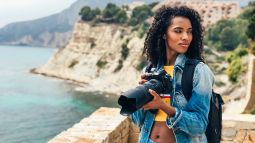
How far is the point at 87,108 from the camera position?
4297 centimetres

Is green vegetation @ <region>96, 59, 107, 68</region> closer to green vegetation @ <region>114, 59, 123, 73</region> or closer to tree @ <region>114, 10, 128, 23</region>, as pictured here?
green vegetation @ <region>114, 59, 123, 73</region>

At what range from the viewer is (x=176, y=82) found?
7.80ft

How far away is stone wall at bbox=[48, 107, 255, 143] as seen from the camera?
4360mm

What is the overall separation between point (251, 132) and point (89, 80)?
57895 mm

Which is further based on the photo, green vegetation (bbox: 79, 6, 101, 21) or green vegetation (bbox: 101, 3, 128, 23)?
green vegetation (bbox: 79, 6, 101, 21)

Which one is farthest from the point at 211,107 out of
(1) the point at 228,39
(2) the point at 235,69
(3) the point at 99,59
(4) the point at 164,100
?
(3) the point at 99,59

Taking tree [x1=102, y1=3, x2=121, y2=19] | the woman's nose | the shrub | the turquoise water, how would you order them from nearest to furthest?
the woman's nose → the shrub → the turquoise water → tree [x1=102, y1=3, x2=121, y2=19]

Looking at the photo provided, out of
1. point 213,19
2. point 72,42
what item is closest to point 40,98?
point 72,42

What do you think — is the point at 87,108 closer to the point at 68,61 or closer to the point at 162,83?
the point at 68,61

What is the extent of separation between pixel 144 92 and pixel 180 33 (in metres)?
0.56

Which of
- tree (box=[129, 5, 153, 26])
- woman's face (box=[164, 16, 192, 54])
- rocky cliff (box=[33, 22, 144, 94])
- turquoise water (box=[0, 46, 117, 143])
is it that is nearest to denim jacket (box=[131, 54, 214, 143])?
woman's face (box=[164, 16, 192, 54])

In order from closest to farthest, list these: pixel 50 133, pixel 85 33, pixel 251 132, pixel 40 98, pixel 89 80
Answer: pixel 251 132
pixel 50 133
pixel 40 98
pixel 89 80
pixel 85 33

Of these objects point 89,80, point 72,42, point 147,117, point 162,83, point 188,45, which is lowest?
point 89,80

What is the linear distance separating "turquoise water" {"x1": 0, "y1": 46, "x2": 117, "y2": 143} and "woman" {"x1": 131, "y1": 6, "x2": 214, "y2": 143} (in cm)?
2777
